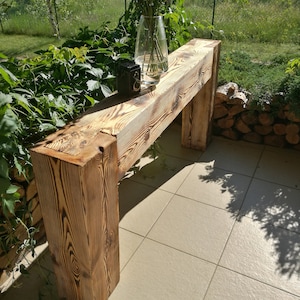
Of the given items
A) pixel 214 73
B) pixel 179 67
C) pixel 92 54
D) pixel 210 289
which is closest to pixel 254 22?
pixel 214 73

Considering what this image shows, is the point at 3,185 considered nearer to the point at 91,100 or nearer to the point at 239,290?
the point at 91,100

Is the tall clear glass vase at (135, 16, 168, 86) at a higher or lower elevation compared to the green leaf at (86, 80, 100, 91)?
higher

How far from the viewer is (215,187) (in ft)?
7.19

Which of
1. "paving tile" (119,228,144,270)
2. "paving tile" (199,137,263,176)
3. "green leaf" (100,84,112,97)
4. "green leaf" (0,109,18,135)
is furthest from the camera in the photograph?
"paving tile" (199,137,263,176)

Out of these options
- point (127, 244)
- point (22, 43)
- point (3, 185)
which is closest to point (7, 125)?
point (3, 185)

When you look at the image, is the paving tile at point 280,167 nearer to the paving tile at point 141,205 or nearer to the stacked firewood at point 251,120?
the stacked firewood at point 251,120

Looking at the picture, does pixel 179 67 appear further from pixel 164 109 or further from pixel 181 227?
pixel 181 227

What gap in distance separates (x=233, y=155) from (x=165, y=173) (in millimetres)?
554

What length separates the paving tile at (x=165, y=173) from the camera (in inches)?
87.2

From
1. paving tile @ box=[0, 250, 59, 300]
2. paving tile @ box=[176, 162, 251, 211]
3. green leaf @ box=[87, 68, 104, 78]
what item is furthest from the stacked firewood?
paving tile @ box=[0, 250, 59, 300]

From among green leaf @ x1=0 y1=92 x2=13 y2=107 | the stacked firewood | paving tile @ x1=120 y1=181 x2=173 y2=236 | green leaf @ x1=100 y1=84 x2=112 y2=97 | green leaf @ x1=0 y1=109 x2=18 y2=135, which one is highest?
green leaf @ x1=0 y1=92 x2=13 y2=107

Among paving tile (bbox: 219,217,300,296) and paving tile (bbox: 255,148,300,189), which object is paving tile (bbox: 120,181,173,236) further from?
paving tile (bbox: 255,148,300,189)

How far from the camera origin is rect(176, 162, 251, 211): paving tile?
209 cm

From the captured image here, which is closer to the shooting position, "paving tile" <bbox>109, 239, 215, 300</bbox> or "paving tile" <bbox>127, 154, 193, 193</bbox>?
"paving tile" <bbox>109, 239, 215, 300</bbox>
